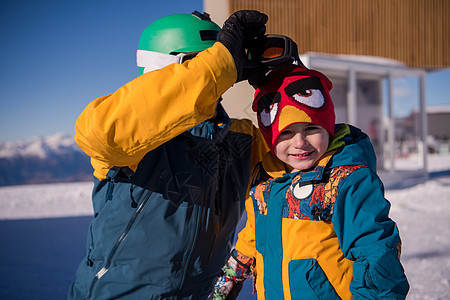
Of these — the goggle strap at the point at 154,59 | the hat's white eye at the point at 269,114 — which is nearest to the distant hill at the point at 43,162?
the goggle strap at the point at 154,59

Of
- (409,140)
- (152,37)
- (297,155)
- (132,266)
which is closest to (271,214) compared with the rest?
(297,155)

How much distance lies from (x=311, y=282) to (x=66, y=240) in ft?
14.5

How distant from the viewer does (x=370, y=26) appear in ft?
33.5

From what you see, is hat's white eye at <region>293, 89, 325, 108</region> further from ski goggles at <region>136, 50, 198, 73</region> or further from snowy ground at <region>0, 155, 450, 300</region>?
snowy ground at <region>0, 155, 450, 300</region>

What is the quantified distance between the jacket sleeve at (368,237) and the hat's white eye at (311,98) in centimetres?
31

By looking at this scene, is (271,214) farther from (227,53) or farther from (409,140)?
(409,140)

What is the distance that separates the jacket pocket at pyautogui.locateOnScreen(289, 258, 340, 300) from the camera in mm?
1137

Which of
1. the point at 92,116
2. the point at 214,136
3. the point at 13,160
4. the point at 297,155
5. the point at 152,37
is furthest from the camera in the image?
the point at 13,160

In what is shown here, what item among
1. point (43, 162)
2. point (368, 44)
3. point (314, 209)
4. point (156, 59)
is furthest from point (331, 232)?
point (43, 162)

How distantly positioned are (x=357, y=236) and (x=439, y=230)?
14.2 ft

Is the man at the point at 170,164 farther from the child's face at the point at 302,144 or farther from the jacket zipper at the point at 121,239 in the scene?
the child's face at the point at 302,144

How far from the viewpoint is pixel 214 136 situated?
1.53 metres

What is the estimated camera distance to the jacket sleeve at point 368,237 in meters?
0.99

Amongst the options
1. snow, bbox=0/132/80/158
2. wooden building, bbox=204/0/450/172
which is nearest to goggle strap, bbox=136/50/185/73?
wooden building, bbox=204/0/450/172
